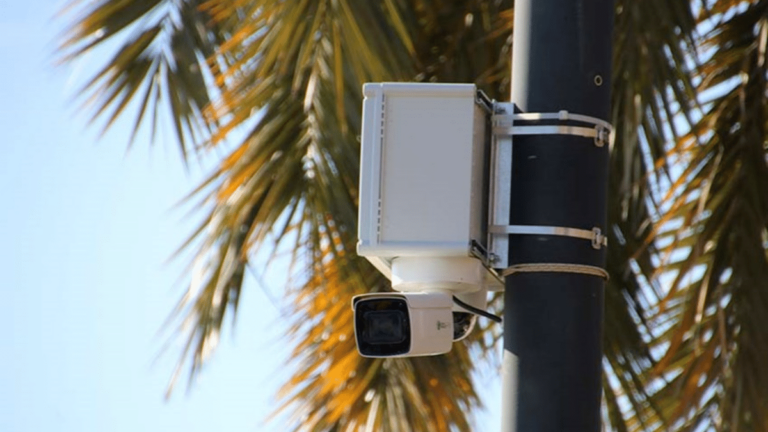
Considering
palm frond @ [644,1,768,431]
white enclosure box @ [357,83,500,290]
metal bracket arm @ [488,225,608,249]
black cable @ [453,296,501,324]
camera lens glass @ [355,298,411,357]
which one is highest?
white enclosure box @ [357,83,500,290]

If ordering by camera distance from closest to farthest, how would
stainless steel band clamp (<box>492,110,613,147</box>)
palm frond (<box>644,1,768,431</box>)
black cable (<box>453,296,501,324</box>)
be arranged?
A: stainless steel band clamp (<box>492,110,613,147</box>) < black cable (<box>453,296,501,324</box>) < palm frond (<box>644,1,768,431</box>)

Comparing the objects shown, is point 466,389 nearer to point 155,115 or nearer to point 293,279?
point 293,279

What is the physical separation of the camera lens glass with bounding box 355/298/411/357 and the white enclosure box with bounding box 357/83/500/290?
10cm

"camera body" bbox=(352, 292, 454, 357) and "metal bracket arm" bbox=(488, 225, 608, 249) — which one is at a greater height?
"metal bracket arm" bbox=(488, 225, 608, 249)

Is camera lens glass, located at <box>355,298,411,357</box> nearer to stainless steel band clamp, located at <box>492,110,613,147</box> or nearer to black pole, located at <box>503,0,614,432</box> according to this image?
black pole, located at <box>503,0,614,432</box>

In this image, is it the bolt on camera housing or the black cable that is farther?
the black cable

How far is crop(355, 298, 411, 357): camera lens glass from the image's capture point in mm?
3266

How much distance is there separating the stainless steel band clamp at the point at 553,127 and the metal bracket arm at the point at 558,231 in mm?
198

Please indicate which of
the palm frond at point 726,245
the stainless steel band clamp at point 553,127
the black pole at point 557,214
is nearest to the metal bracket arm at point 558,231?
the black pole at point 557,214

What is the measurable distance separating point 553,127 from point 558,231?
0.73ft

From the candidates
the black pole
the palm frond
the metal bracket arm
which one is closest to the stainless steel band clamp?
the black pole

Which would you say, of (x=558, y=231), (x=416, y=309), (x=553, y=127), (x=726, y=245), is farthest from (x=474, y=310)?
(x=726, y=245)

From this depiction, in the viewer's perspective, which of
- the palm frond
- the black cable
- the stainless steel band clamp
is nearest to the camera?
the stainless steel band clamp

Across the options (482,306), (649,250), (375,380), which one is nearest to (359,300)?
(482,306)
